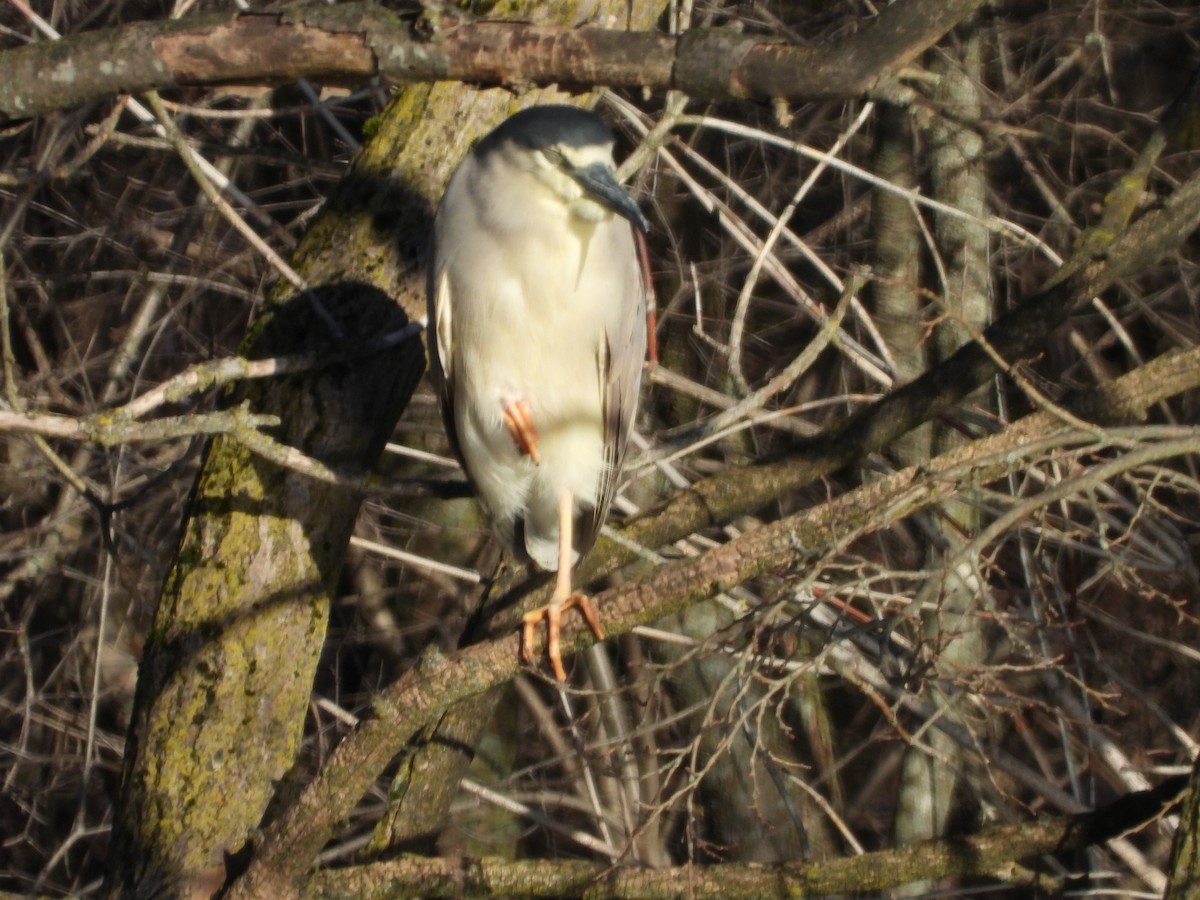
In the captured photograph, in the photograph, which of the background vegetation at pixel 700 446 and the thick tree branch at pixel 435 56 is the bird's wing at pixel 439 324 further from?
the thick tree branch at pixel 435 56

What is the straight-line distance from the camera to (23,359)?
5551 mm

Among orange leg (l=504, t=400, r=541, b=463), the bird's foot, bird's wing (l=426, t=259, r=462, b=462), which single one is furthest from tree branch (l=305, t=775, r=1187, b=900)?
bird's wing (l=426, t=259, r=462, b=462)

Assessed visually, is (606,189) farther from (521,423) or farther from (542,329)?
(521,423)

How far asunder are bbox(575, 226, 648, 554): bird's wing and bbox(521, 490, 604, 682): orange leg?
8cm

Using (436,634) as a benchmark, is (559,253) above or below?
above

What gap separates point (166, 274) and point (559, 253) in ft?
7.61

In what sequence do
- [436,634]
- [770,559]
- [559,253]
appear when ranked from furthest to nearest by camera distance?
[436,634] < [559,253] < [770,559]

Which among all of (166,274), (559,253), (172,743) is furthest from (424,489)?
(166,274)

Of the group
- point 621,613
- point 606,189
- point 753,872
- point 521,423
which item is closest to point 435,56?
point 606,189

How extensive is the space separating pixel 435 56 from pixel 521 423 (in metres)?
Result: 1.32

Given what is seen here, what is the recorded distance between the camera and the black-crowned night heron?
120 inches

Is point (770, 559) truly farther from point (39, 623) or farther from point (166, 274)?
point (39, 623)

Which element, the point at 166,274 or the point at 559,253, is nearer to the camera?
the point at 559,253

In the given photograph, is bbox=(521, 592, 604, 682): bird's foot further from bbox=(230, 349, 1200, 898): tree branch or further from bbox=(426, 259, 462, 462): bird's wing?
bbox=(426, 259, 462, 462): bird's wing
